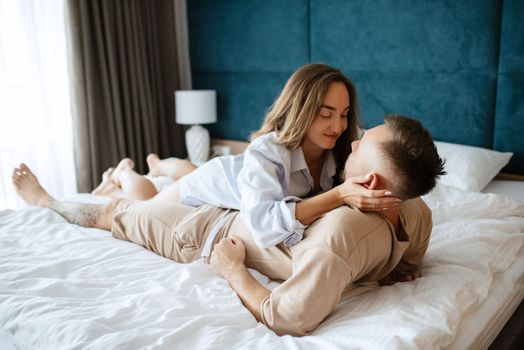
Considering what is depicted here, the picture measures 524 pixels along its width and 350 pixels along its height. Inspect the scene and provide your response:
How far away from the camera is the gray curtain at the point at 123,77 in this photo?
3342mm

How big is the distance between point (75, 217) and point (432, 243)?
57.3 inches

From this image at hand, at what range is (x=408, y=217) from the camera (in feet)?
4.59

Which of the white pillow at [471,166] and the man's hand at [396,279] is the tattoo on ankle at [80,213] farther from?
the white pillow at [471,166]

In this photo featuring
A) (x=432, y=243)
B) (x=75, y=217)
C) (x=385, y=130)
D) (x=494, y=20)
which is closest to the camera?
(x=385, y=130)

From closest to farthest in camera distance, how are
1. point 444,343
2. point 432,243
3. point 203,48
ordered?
point 444,343 → point 432,243 → point 203,48

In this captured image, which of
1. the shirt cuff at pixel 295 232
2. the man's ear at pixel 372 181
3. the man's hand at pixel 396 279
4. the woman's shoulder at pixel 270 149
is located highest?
the woman's shoulder at pixel 270 149

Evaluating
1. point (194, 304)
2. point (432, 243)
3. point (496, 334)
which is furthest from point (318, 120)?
point (496, 334)

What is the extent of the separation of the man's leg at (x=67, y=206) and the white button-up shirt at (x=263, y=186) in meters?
0.35

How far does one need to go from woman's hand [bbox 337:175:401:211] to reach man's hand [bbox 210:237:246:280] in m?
0.37

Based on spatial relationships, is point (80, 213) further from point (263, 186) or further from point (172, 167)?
point (263, 186)

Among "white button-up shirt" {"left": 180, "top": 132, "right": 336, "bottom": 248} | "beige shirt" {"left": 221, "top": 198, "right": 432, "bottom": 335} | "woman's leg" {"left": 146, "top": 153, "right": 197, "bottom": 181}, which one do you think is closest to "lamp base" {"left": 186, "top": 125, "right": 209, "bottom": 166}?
"woman's leg" {"left": 146, "top": 153, "right": 197, "bottom": 181}

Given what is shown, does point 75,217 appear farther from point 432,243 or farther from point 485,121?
point 485,121

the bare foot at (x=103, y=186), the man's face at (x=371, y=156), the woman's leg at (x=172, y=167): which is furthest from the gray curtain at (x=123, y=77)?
the man's face at (x=371, y=156)

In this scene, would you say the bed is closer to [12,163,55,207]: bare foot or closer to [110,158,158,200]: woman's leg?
[12,163,55,207]: bare foot
